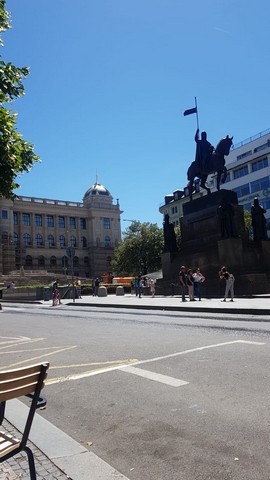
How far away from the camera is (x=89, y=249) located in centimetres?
12600

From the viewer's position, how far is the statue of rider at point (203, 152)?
98.6ft

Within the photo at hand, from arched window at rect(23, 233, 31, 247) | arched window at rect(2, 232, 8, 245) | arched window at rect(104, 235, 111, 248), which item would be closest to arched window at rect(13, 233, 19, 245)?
arched window at rect(23, 233, 31, 247)

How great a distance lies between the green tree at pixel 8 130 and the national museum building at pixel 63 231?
336 feet

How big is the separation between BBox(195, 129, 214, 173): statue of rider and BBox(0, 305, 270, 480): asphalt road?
20.6m

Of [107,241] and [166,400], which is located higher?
[107,241]

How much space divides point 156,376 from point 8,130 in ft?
15.7

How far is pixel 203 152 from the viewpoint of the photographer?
99.1ft

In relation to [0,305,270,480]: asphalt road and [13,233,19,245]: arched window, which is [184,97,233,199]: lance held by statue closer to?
[0,305,270,480]: asphalt road

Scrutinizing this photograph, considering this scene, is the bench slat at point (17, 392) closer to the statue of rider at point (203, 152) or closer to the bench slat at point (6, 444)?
the bench slat at point (6, 444)

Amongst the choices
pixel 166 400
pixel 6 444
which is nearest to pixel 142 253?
pixel 166 400

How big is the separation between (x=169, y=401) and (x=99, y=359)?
3188mm

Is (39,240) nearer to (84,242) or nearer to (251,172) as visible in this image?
(84,242)

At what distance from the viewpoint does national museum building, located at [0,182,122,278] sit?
378ft

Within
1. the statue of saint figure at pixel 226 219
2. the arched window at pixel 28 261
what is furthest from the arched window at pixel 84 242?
the statue of saint figure at pixel 226 219
